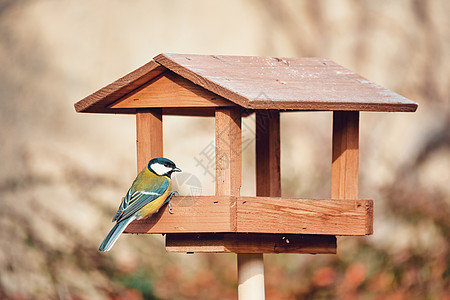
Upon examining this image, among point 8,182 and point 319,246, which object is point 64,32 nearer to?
point 8,182

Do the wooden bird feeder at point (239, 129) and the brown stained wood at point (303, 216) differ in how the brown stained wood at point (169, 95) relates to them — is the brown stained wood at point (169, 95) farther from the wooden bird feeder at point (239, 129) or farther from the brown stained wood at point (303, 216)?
the brown stained wood at point (303, 216)

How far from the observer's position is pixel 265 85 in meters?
3.65

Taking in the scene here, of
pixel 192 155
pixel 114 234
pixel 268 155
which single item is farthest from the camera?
pixel 192 155

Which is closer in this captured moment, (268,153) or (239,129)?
(239,129)

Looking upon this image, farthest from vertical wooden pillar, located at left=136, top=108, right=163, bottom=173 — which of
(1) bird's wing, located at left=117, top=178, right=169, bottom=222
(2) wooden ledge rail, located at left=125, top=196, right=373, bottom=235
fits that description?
(2) wooden ledge rail, located at left=125, top=196, right=373, bottom=235

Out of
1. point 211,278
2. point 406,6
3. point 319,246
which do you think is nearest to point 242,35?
point 406,6

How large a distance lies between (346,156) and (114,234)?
1.27 m

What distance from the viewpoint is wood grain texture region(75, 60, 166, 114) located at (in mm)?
3748

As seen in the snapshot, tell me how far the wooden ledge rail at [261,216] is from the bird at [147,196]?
0.07 meters

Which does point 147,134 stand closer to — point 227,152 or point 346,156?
point 227,152

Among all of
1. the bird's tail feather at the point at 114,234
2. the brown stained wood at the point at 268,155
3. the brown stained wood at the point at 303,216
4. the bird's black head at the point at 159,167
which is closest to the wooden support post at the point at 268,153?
the brown stained wood at the point at 268,155

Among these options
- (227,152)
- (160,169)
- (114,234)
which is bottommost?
(114,234)

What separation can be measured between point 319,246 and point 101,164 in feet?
14.7

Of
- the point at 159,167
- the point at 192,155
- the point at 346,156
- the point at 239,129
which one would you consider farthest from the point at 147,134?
the point at 192,155
